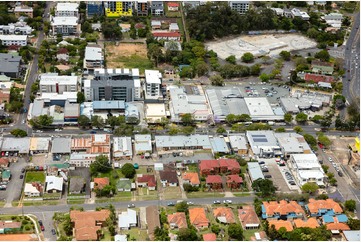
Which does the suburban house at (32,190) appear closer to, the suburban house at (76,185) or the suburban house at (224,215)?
the suburban house at (76,185)

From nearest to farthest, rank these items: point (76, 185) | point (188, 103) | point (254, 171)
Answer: point (76, 185) → point (254, 171) → point (188, 103)

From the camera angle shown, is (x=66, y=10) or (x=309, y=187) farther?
(x=66, y=10)

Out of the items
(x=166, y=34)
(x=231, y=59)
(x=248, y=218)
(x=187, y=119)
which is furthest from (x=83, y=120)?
(x=166, y=34)

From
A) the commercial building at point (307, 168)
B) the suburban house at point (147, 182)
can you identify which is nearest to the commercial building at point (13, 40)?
the suburban house at point (147, 182)

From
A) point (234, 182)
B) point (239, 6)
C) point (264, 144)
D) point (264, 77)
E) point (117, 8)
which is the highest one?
point (239, 6)

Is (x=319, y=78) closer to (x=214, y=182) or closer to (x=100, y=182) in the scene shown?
(x=214, y=182)

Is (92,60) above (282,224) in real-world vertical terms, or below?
above

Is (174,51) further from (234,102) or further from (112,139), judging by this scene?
(112,139)

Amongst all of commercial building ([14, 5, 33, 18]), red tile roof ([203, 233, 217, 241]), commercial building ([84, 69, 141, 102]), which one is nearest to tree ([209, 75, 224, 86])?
commercial building ([84, 69, 141, 102])
